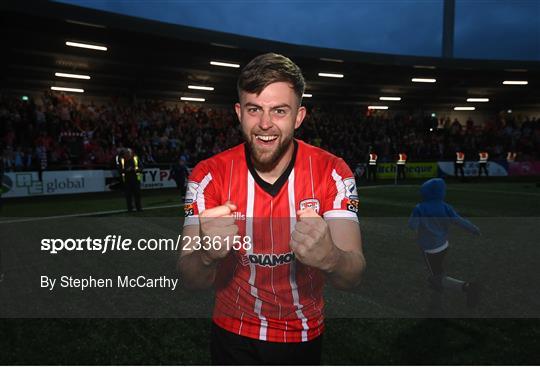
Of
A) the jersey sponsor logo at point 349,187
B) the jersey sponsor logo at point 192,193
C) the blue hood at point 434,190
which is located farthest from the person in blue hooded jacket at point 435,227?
the jersey sponsor logo at point 192,193

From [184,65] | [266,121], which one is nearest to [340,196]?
[266,121]

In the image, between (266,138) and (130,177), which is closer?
(266,138)

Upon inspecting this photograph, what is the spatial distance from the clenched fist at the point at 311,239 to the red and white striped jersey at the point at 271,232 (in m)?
0.45

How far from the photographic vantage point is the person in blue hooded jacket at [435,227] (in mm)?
4520

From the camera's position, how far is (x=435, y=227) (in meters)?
4.59

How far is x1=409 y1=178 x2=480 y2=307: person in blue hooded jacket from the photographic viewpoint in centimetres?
452

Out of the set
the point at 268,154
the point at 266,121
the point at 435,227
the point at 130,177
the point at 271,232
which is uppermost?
the point at 266,121

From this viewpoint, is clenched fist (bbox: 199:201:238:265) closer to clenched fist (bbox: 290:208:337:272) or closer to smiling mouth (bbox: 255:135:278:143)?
clenched fist (bbox: 290:208:337:272)

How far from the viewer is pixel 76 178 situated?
632 inches

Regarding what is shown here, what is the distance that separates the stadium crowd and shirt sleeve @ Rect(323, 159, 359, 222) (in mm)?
15974

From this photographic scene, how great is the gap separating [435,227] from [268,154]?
3.42 m

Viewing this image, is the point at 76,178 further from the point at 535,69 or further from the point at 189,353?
the point at 535,69

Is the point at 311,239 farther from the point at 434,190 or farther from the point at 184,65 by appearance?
the point at 184,65

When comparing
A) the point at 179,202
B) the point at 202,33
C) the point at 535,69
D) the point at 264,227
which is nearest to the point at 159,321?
the point at 264,227
